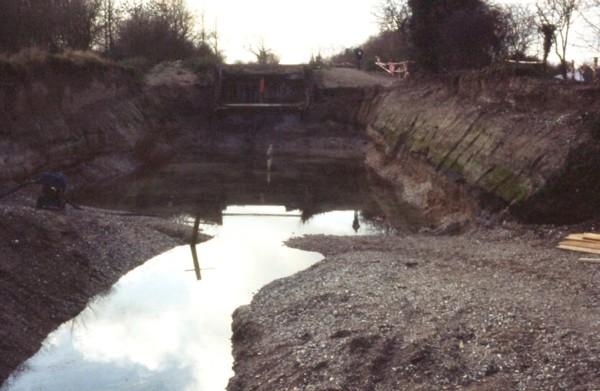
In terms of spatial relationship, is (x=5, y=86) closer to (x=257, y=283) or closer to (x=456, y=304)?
(x=257, y=283)

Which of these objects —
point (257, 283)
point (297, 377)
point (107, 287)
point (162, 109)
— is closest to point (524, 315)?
point (297, 377)

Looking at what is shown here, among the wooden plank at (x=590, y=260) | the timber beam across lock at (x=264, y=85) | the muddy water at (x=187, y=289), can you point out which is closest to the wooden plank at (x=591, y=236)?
the wooden plank at (x=590, y=260)

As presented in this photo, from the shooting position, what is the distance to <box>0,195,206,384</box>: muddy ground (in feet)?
39.9

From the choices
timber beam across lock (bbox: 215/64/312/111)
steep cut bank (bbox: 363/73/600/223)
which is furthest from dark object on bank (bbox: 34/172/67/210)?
timber beam across lock (bbox: 215/64/312/111)

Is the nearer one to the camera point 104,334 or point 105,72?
point 104,334

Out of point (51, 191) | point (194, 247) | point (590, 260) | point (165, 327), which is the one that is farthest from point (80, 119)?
point (590, 260)

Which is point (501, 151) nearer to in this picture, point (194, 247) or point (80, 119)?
point (194, 247)

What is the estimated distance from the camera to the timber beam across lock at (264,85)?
50.2 metres

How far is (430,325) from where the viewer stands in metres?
10.6

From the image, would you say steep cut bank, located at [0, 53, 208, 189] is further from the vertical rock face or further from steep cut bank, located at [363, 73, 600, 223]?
steep cut bank, located at [363, 73, 600, 223]

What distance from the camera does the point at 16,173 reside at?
2444 cm

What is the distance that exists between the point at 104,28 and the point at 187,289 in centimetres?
3864

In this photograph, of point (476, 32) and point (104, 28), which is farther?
point (104, 28)

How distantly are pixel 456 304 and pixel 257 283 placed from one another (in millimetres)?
6229
